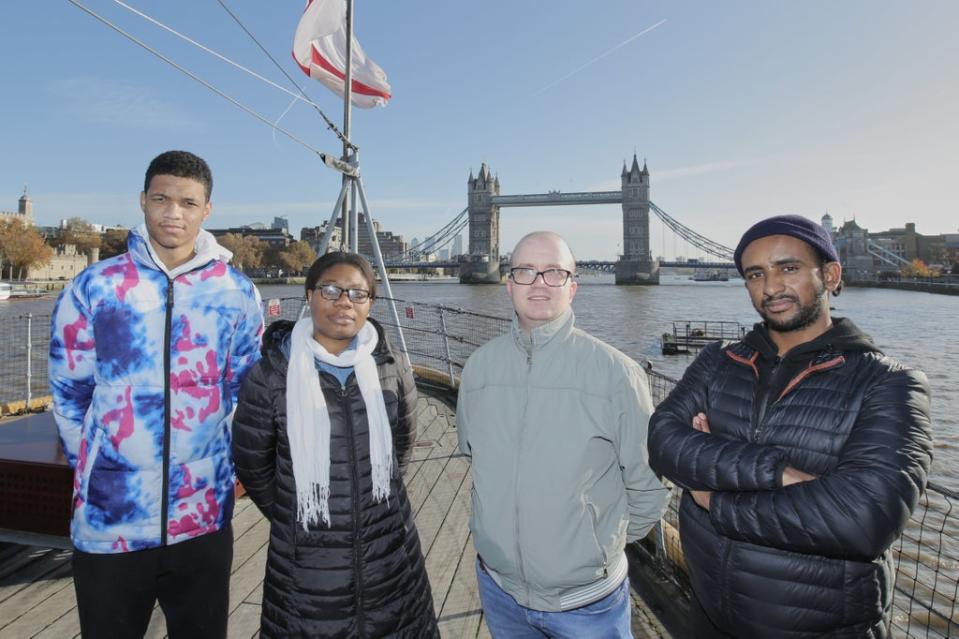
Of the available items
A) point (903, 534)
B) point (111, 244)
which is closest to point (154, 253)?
point (903, 534)

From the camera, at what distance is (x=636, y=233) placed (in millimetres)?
95438

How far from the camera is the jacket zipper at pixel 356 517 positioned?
160 centimetres

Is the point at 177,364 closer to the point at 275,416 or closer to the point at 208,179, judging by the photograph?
the point at 275,416

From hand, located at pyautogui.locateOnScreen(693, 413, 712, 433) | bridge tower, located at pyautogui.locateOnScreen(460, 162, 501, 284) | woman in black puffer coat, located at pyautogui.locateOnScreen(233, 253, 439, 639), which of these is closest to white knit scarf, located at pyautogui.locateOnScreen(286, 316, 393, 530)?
woman in black puffer coat, located at pyautogui.locateOnScreen(233, 253, 439, 639)

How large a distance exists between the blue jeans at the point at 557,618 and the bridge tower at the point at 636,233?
3578 inches

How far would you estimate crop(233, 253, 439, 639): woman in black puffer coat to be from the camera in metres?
1.60

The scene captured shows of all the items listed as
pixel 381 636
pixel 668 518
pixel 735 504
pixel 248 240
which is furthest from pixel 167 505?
pixel 248 240

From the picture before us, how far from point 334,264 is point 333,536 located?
838mm

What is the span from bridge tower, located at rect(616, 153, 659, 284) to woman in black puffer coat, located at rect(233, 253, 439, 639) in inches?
3579

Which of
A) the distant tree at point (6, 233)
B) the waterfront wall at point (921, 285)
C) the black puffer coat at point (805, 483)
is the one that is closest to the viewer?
the black puffer coat at point (805, 483)

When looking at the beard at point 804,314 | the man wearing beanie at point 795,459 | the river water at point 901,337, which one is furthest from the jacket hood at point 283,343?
the river water at point 901,337

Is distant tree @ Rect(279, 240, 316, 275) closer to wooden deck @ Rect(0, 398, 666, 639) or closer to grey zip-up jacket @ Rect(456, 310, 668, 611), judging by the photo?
wooden deck @ Rect(0, 398, 666, 639)

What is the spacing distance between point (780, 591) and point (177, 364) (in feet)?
5.83

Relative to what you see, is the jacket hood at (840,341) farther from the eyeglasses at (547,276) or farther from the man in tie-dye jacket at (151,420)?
the man in tie-dye jacket at (151,420)
